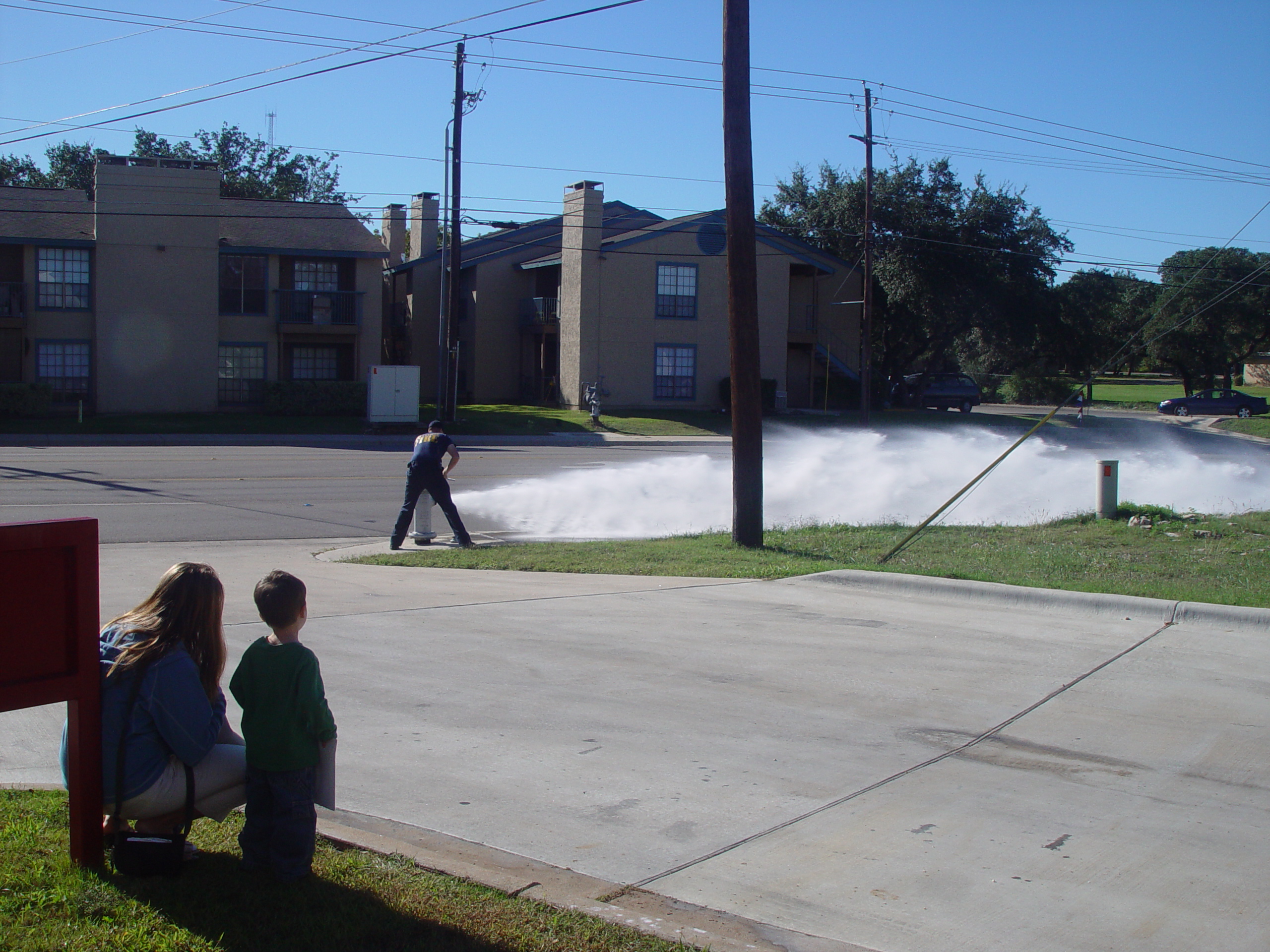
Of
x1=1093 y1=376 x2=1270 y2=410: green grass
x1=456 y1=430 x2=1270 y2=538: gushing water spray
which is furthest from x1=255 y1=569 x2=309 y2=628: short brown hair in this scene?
x1=1093 y1=376 x2=1270 y2=410: green grass

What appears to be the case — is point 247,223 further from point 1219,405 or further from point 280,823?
point 1219,405

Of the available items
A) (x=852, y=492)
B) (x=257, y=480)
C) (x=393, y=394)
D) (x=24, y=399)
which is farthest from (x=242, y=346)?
(x=852, y=492)

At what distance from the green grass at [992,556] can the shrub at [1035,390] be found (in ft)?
189

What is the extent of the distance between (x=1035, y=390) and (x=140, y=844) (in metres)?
71.2

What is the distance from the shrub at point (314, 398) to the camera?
120ft

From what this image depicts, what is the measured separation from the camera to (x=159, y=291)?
35625 millimetres

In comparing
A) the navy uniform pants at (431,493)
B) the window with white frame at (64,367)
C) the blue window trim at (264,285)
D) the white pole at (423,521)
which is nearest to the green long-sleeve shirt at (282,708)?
the navy uniform pants at (431,493)

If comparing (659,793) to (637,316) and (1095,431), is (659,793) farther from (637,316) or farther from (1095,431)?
(1095,431)

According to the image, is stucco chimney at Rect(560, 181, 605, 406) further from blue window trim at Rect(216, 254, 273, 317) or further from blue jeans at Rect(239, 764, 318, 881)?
blue jeans at Rect(239, 764, 318, 881)

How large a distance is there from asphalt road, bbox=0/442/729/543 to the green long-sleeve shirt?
31.0ft

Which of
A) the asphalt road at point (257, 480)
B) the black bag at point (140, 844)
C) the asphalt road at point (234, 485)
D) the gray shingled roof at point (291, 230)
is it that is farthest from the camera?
the gray shingled roof at point (291, 230)

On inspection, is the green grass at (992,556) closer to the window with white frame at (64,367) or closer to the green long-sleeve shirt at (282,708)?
the green long-sleeve shirt at (282,708)

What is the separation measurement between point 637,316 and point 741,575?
31.0 m

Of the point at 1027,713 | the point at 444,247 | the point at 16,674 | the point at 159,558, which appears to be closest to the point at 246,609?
the point at 159,558
